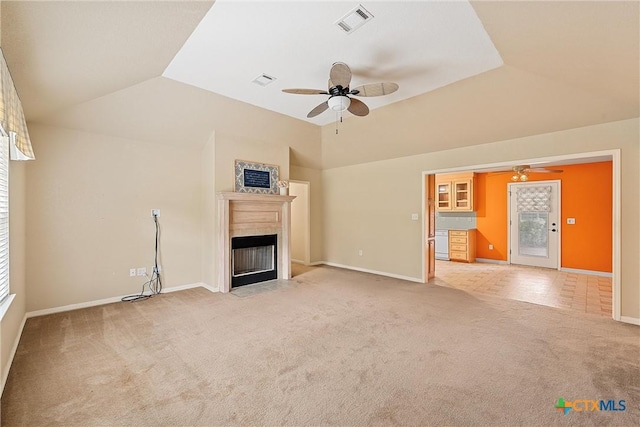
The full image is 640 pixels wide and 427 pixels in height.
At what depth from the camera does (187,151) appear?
16.3 feet

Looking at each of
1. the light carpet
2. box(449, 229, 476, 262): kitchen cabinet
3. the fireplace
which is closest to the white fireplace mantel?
the fireplace

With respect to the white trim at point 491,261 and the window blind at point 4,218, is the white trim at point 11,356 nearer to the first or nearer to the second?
the window blind at point 4,218

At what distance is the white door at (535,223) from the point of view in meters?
6.51

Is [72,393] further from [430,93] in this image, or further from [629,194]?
[629,194]

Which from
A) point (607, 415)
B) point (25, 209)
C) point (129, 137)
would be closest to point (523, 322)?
point (607, 415)

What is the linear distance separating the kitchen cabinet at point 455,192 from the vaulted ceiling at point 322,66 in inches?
126

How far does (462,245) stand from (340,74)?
6418 mm

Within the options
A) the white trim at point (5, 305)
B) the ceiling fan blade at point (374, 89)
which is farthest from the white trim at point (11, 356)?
the ceiling fan blade at point (374, 89)

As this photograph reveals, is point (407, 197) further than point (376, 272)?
No

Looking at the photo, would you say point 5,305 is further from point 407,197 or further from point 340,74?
point 407,197

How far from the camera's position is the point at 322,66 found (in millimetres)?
3137

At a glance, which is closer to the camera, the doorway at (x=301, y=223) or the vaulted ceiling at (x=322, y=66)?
the vaulted ceiling at (x=322, y=66)

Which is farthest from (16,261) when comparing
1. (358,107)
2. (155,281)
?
(358,107)

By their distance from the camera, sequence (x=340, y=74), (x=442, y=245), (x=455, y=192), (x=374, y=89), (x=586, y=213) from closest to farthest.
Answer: (x=340, y=74) → (x=374, y=89) → (x=586, y=213) → (x=455, y=192) → (x=442, y=245)
